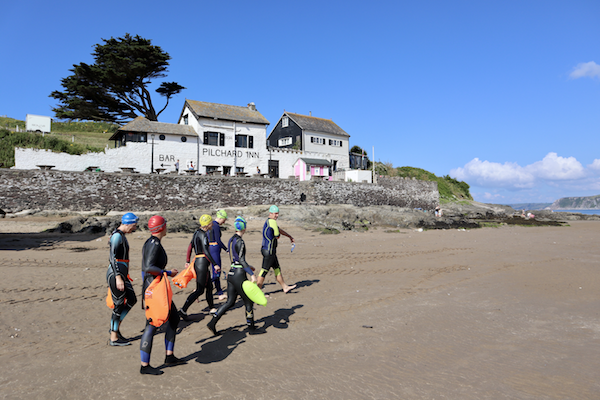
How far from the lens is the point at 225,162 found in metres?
35.9

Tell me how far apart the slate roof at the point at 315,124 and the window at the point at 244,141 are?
28.4 feet

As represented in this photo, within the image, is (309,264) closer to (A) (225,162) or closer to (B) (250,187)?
(B) (250,187)

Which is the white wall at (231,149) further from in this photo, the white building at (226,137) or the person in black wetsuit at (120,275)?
the person in black wetsuit at (120,275)

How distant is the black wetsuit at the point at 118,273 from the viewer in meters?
4.52

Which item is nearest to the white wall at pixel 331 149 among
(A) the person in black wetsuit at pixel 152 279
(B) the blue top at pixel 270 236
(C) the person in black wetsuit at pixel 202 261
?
(B) the blue top at pixel 270 236

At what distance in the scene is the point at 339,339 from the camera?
203 inches

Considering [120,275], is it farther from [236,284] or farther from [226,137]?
[226,137]

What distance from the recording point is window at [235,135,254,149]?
121 feet

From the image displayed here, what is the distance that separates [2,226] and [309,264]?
16.3 m

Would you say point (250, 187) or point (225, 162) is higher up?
point (225, 162)

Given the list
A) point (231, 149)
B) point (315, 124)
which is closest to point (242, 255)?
point (231, 149)

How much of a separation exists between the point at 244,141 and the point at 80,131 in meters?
23.4

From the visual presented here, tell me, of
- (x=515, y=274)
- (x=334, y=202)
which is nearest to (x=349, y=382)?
(x=515, y=274)

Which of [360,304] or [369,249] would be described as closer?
[360,304]
